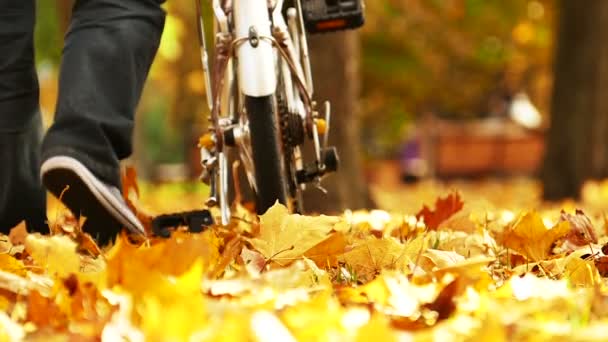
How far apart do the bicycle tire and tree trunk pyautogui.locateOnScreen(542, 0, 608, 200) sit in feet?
27.0

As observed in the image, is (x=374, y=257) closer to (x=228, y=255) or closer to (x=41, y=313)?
(x=228, y=255)

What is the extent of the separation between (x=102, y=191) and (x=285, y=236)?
2.16 feet

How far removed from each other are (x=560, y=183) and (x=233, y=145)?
8315mm

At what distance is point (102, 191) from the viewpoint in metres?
2.93

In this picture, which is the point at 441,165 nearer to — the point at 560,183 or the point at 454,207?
the point at 560,183

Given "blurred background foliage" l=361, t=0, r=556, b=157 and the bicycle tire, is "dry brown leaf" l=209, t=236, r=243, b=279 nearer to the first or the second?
the bicycle tire

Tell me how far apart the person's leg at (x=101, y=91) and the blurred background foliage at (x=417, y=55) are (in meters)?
7.75

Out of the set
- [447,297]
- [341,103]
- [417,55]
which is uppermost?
[447,297]

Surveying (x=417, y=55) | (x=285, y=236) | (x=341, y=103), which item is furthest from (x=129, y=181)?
(x=417, y=55)

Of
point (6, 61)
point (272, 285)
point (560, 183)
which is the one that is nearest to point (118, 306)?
point (272, 285)

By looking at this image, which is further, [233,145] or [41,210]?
[41,210]

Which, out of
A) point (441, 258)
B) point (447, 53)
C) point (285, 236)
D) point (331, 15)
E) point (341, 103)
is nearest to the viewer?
point (441, 258)

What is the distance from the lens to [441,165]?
86.2 ft

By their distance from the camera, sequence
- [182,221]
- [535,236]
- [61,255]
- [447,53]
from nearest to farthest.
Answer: [61,255] → [535,236] → [182,221] → [447,53]
